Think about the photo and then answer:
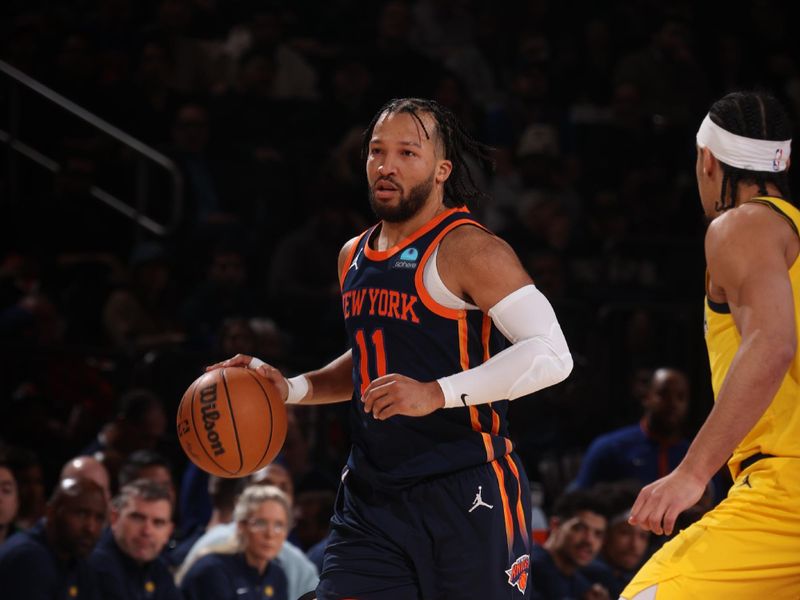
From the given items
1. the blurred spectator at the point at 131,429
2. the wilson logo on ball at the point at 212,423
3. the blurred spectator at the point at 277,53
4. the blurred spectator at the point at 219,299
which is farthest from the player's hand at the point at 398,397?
the blurred spectator at the point at 277,53

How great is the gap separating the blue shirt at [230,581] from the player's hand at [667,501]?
3516 millimetres

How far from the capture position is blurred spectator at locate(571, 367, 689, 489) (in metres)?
7.81

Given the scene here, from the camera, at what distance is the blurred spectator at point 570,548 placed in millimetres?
6867

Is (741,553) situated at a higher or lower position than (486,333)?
lower

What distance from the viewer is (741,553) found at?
3.26 metres

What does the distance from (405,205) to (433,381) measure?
56cm

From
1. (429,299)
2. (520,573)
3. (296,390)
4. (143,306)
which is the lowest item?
(520,573)

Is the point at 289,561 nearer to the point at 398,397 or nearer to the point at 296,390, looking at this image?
the point at 296,390

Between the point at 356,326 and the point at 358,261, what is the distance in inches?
8.5

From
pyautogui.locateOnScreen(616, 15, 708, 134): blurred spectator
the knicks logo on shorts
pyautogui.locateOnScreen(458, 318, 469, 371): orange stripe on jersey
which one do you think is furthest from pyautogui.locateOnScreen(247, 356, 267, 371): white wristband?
pyautogui.locateOnScreen(616, 15, 708, 134): blurred spectator

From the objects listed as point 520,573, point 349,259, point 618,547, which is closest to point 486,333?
point 349,259

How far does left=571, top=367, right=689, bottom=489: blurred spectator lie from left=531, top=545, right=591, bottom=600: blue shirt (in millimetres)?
918

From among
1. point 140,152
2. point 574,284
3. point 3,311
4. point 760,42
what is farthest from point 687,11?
point 3,311

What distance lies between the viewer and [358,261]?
4039mm
